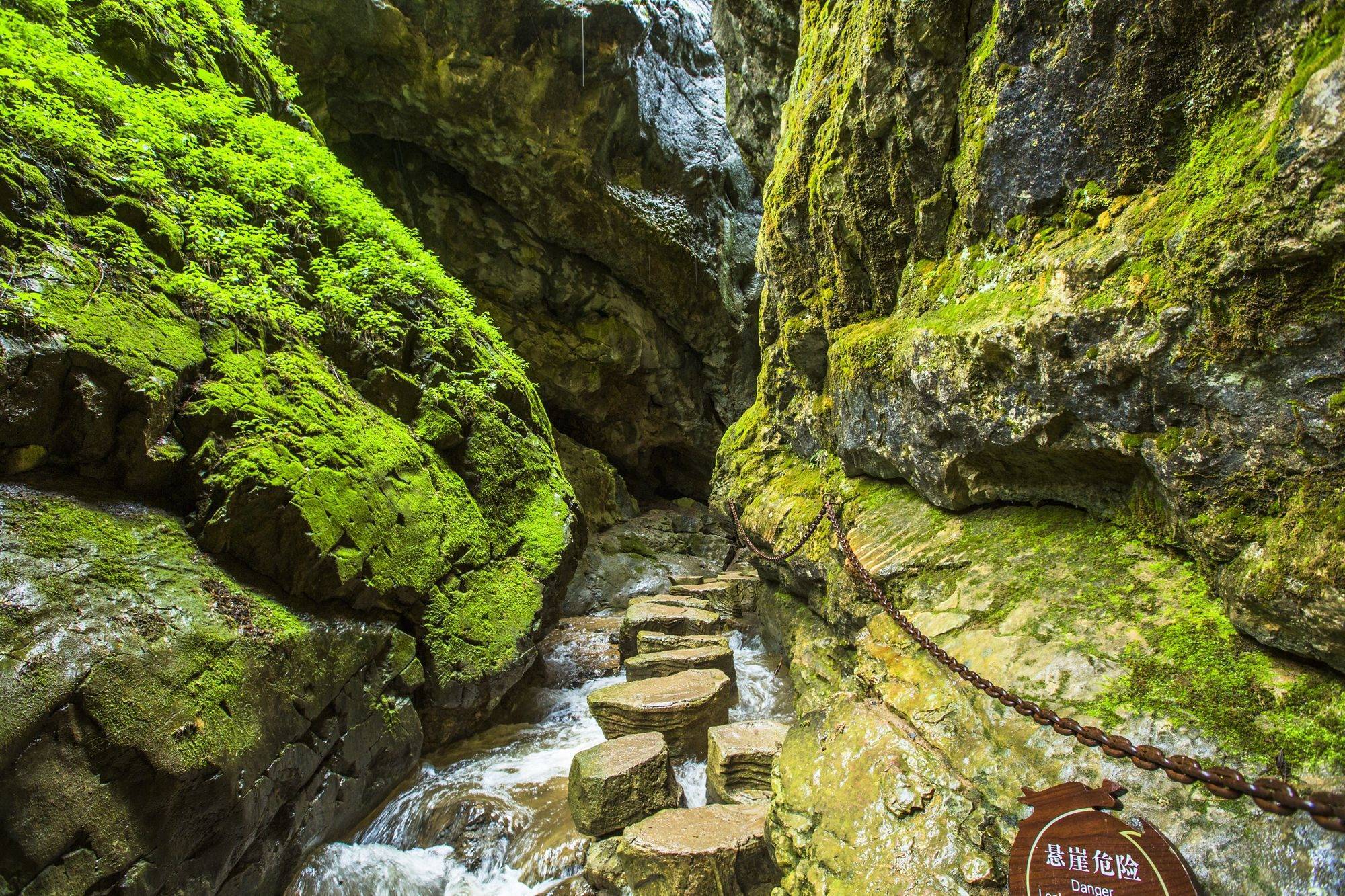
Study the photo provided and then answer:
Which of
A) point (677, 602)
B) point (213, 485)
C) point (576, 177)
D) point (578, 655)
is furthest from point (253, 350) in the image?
point (576, 177)

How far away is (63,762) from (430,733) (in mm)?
2667

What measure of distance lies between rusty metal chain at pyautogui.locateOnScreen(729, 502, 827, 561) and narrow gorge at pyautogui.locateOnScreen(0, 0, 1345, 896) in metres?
0.20

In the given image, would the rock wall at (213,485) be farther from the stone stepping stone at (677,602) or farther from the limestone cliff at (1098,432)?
the limestone cliff at (1098,432)

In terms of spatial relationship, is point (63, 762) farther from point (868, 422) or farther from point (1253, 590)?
point (868, 422)

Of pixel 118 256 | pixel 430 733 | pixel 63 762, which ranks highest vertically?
pixel 118 256

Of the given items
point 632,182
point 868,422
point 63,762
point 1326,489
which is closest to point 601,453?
point 632,182

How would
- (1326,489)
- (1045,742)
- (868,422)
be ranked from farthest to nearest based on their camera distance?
1. (868,422)
2. (1045,742)
3. (1326,489)

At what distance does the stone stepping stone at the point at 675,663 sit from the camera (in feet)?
19.3

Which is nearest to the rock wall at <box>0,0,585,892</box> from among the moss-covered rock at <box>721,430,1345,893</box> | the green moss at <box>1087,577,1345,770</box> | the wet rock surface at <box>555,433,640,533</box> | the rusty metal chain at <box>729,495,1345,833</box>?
the moss-covered rock at <box>721,430,1345,893</box>

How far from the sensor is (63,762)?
2459 mm

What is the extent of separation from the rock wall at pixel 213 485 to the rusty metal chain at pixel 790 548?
2352mm

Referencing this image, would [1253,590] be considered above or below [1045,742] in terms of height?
above

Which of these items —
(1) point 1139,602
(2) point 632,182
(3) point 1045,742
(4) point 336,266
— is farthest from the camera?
(2) point 632,182

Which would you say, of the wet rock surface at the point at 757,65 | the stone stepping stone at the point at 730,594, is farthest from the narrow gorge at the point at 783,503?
the wet rock surface at the point at 757,65
